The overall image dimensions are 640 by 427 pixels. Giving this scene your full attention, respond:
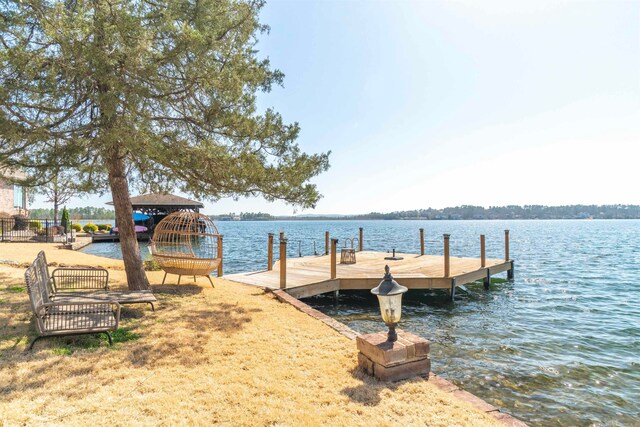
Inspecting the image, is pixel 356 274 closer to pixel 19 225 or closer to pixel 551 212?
pixel 19 225

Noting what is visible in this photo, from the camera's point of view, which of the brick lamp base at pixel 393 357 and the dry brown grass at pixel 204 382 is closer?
the dry brown grass at pixel 204 382

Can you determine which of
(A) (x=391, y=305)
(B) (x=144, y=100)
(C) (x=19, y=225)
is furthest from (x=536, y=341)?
(C) (x=19, y=225)

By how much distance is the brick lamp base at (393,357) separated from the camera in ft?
13.2

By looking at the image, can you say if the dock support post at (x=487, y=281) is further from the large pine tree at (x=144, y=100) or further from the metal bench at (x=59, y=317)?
the metal bench at (x=59, y=317)

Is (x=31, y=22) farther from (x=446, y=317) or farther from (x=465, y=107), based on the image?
(x=465, y=107)

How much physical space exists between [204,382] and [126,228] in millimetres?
4959

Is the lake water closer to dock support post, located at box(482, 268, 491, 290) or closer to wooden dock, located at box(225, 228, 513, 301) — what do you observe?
dock support post, located at box(482, 268, 491, 290)

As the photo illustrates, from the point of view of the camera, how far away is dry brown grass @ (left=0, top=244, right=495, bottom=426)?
3.12m

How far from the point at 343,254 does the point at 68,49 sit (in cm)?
1100

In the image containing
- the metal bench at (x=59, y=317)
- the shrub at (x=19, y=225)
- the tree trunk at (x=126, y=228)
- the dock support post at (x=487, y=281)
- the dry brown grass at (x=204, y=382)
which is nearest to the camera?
the dry brown grass at (x=204, y=382)

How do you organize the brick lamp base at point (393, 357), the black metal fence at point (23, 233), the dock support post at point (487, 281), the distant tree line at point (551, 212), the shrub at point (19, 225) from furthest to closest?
1. the distant tree line at point (551, 212)
2. the shrub at point (19, 225)
3. the black metal fence at point (23, 233)
4. the dock support post at point (487, 281)
5. the brick lamp base at point (393, 357)

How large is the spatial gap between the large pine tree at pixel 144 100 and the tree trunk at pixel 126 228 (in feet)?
0.07

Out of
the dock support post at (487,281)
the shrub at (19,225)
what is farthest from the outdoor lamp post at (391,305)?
the shrub at (19,225)

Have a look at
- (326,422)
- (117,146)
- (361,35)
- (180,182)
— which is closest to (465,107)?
(361,35)
